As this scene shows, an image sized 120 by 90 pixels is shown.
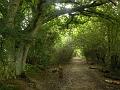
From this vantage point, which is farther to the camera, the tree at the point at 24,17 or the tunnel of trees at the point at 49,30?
the tree at the point at 24,17

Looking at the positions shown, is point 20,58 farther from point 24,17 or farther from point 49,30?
point 49,30

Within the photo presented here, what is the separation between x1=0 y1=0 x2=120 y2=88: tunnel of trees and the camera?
14578mm

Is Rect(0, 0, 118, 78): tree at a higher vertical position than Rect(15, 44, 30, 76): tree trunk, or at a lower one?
higher

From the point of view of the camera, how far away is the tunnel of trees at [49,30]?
14.6 meters

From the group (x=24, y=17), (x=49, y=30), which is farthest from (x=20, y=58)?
(x=49, y=30)

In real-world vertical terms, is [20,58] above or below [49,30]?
below

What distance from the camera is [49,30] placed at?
83.8 ft

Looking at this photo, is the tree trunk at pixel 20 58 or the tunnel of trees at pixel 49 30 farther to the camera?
the tree trunk at pixel 20 58

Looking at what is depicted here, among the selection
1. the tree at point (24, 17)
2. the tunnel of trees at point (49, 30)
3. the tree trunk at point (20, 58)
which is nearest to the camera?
the tunnel of trees at point (49, 30)

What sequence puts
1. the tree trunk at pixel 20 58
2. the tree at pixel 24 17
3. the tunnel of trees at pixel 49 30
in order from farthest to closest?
the tree trunk at pixel 20 58, the tree at pixel 24 17, the tunnel of trees at pixel 49 30

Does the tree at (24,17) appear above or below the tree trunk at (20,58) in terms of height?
above

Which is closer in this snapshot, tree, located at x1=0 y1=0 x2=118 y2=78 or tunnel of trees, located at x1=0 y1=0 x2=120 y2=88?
tunnel of trees, located at x1=0 y1=0 x2=120 y2=88

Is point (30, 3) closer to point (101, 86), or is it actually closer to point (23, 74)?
point (23, 74)

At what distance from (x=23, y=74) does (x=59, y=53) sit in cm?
1472
